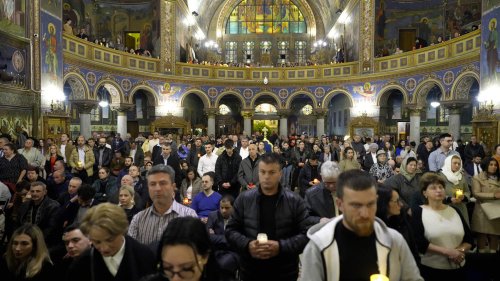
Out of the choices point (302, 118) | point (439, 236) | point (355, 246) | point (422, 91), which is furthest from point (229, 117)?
point (355, 246)

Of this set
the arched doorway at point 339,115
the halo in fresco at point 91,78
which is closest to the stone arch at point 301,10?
the arched doorway at point 339,115

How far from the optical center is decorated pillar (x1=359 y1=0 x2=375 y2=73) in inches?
904

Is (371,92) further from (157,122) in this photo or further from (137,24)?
(137,24)

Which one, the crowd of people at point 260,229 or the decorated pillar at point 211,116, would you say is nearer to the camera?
the crowd of people at point 260,229

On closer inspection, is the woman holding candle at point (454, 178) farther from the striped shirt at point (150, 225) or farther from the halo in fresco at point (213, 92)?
the halo in fresco at point (213, 92)

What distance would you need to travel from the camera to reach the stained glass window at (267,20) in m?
33.8

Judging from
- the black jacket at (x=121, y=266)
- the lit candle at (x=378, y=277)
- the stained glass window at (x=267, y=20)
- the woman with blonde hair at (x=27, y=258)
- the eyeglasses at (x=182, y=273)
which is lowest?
the woman with blonde hair at (x=27, y=258)

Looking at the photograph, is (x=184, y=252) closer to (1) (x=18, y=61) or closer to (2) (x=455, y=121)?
(1) (x=18, y=61)

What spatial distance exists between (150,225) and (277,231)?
1.09 meters

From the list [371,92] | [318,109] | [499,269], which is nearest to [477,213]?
[499,269]

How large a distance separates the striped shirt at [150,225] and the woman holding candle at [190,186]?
314 centimetres

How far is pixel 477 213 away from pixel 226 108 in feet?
89.4

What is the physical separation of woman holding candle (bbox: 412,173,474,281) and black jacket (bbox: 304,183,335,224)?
2.85ft

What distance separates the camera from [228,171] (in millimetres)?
7434
